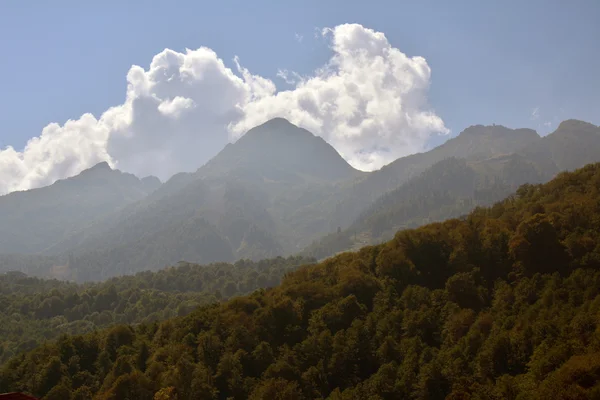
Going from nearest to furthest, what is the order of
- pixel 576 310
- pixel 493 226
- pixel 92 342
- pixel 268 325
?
pixel 576 310 → pixel 268 325 → pixel 92 342 → pixel 493 226

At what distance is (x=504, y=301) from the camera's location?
363 ft

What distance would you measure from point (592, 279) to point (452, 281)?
29.3 meters

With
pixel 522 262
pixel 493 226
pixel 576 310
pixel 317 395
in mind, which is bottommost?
pixel 317 395

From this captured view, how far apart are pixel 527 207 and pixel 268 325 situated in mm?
85420

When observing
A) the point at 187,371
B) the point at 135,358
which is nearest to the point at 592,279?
the point at 187,371

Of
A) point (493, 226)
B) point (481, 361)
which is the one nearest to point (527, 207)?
point (493, 226)

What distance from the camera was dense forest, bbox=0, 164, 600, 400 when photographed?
86938 mm

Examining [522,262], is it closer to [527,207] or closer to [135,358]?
[527,207]

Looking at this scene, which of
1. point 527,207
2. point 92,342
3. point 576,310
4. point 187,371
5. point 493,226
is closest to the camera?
point 576,310

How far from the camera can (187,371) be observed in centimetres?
10144

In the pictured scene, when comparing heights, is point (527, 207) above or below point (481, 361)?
above

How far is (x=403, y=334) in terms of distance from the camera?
109562mm

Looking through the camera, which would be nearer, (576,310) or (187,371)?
(576,310)

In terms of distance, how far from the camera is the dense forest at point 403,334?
8694 centimetres
